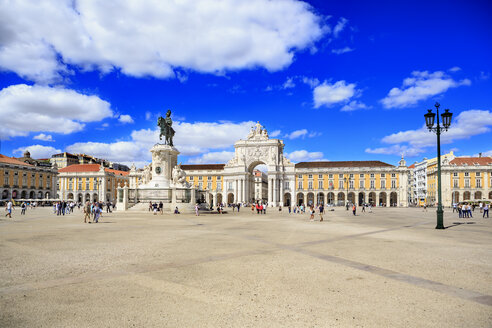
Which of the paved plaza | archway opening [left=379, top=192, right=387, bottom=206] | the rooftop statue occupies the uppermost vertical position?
the rooftop statue

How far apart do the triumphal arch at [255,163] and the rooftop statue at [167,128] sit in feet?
Answer: 163

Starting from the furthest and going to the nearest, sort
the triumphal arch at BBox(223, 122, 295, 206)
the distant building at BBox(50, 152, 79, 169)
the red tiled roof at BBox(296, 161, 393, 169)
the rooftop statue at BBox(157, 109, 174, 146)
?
the distant building at BBox(50, 152, 79, 169), the red tiled roof at BBox(296, 161, 393, 169), the triumphal arch at BBox(223, 122, 295, 206), the rooftop statue at BBox(157, 109, 174, 146)

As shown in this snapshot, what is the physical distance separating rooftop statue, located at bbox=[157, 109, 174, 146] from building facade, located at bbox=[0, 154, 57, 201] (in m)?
56.6

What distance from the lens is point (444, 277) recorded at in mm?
6707

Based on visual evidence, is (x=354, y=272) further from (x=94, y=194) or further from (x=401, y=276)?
(x=94, y=194)

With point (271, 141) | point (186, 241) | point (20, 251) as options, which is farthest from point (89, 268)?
point (271, 141)

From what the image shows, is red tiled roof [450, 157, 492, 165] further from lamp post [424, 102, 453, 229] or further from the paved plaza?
the paved plaza

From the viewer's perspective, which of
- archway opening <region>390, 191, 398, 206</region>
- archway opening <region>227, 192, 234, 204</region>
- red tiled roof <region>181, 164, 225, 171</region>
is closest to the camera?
archway opening <region>390, 191, 398, 206</region>

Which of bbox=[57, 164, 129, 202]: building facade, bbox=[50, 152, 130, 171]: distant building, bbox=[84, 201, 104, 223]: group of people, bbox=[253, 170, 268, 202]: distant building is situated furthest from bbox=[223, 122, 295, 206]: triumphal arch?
bbox=[84, 201, 104, 223]: group of people

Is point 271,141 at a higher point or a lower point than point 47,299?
higher

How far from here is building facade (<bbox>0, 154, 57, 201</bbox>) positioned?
7412cm

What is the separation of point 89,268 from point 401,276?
639cm

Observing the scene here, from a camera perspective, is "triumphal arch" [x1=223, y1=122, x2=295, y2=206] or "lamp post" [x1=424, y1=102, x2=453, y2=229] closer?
"lamp post" [x1=424, y1=102, x2=453, y2=229]

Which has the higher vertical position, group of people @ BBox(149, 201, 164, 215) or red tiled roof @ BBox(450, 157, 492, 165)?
red tiled roof @ BBox(450, 157, 492, 165)
